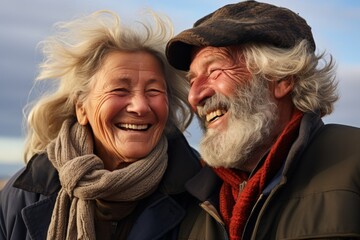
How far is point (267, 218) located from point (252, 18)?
1.35 meters

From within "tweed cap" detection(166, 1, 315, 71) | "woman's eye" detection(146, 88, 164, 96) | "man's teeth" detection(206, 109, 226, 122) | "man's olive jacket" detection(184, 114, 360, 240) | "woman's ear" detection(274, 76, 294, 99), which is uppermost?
"tweed cap" detection(166, 1, 315, 71)

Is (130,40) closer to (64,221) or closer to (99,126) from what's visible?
(99,126)

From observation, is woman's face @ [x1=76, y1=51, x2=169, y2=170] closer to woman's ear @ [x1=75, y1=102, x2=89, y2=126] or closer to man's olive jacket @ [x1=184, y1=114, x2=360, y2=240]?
woman's ear @ [x1=75, y1=102, x2=89, y2=126]

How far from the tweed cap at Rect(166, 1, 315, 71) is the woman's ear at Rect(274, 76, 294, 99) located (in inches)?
9.0

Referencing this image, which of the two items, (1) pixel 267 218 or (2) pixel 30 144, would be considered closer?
(1) pixel 267 218

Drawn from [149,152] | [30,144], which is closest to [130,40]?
[149,152]

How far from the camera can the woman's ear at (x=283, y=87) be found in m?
4.03

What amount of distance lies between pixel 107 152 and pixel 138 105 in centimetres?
48

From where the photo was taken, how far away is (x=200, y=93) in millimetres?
4082

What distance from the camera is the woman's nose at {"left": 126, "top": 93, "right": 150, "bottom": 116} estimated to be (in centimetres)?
427

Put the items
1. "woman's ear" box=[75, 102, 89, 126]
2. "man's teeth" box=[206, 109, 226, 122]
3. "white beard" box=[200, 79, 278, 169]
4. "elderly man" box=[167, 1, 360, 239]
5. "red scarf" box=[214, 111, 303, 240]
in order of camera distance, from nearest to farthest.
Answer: "elderly man" box=[167, 1, 360, 239] → "red scarf" box=[214, 111, 303, 240] → "white beard" box=[200, 79, 278, 169] → "man's teeth" box=[206, 109, 226, 122] → "woman's ear" box=[75, 102, 89, 126]

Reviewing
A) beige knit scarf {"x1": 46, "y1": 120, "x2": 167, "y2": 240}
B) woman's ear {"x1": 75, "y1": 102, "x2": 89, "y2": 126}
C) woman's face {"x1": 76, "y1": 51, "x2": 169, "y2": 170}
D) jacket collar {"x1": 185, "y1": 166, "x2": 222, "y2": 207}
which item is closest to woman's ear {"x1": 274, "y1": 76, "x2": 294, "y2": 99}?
jacket collar {"x1": 185, "y1": 166, "x2": 222, "y2": 207}

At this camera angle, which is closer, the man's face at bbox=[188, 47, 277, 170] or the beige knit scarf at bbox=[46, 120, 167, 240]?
the man's face at bbox=[188, 47, 277, 170]

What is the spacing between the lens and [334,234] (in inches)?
128
